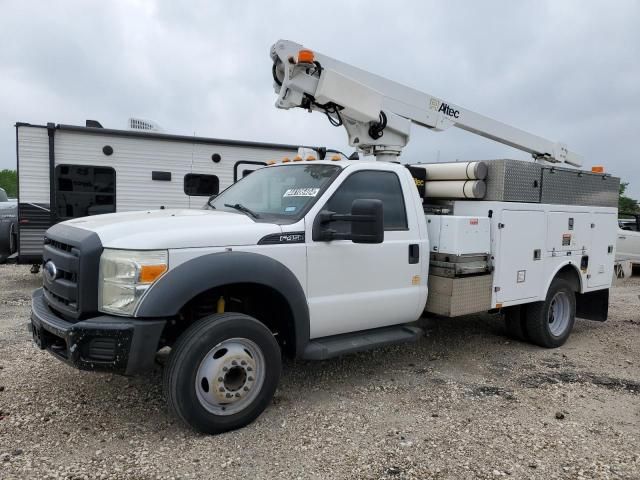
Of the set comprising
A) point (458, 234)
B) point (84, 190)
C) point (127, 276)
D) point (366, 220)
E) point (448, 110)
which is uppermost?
point (448, 110)

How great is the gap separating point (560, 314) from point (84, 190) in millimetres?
7229

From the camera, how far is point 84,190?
8.43m

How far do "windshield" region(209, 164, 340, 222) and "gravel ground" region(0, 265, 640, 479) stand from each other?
1.52 meters

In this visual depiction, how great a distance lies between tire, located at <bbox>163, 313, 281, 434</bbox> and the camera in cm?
337

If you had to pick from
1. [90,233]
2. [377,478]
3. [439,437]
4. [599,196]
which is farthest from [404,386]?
[599,196]

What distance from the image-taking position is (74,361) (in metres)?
3.27

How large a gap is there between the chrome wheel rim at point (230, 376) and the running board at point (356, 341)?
45cm

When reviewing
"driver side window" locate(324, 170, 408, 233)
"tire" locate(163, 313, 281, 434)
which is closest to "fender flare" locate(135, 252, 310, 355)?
"tire" locate(163, 313, 281, 434)

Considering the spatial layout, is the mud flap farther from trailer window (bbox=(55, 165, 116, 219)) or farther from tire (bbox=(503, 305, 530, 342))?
trailer window (bbox=(55, 165, 116, 219))

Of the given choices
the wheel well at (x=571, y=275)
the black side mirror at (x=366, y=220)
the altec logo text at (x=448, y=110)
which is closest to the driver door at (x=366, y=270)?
the black side mirror at (x=366, y=220)

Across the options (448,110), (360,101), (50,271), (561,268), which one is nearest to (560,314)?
(561,268)

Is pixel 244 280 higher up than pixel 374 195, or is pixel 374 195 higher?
pixel 374 195

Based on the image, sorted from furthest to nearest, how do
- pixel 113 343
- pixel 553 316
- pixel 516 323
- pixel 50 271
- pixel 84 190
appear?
pixel 84 190 → pixel 553 316 → pixel 516 323 → pixel 50 271 → pixel 113 343

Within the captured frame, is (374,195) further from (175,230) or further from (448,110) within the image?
(448,110)
